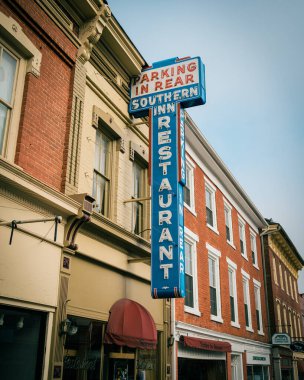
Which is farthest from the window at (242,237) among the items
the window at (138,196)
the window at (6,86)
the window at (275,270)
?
the window at (6,86)

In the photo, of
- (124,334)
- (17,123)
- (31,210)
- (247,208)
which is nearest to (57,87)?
(17,123)

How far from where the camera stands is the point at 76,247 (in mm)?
8211

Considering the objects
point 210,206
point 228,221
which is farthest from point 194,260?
point 228,221

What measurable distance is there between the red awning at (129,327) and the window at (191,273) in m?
4.62

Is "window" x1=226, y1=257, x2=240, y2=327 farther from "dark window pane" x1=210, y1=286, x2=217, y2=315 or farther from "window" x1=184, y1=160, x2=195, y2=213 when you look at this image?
"window" x1=184, y1=160, x2=195, y2=213

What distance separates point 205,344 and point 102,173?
7.09m

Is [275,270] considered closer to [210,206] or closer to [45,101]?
[210,206]

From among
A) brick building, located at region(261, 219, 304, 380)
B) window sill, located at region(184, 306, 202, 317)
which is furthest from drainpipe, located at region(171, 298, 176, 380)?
brick building, located at region(261, 219, 304, 380)

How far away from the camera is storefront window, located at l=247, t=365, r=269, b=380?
19.8m

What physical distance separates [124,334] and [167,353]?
3.28 meters

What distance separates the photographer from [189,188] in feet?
52.6

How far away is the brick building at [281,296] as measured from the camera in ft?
82.7

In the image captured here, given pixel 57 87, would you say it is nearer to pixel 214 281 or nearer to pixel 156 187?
pixel 156 187

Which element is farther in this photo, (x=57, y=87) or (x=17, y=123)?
(x=57, y=87)
